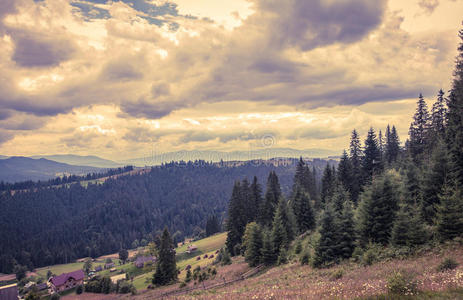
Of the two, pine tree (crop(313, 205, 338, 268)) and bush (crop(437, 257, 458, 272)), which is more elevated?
bush (crop(437, 257, 458, 272))

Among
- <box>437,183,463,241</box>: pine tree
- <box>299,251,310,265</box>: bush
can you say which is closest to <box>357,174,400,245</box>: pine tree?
<box>437,183,463,241</box>: pine tree

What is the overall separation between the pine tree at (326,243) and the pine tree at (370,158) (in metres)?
26.0

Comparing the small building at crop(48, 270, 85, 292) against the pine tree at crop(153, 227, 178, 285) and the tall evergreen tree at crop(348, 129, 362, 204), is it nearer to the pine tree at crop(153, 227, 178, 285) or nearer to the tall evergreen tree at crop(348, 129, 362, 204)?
the pine tree at crop(153, 227, 178, 285)

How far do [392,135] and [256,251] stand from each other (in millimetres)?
56684

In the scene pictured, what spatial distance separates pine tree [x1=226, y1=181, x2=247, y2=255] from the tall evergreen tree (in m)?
23.0

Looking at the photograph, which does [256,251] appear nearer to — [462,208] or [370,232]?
[370,232]

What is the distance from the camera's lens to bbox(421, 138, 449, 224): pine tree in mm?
27269

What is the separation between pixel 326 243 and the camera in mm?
27984

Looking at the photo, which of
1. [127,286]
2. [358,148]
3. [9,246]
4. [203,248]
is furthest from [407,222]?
[9,246]

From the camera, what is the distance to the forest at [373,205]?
913 inches

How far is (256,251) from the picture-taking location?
43.2 m

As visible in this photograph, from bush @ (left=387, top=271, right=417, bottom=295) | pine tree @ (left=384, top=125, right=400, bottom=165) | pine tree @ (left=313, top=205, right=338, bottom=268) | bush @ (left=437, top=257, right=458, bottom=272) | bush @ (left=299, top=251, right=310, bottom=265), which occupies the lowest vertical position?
bush @ (left=299, top=251, right=310, bottom=265)

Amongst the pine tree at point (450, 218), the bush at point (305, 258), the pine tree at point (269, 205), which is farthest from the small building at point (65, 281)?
the pine tree at point (450, 218)

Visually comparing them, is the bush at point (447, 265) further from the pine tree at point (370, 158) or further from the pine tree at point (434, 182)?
the pine tree at point (370, 158)
